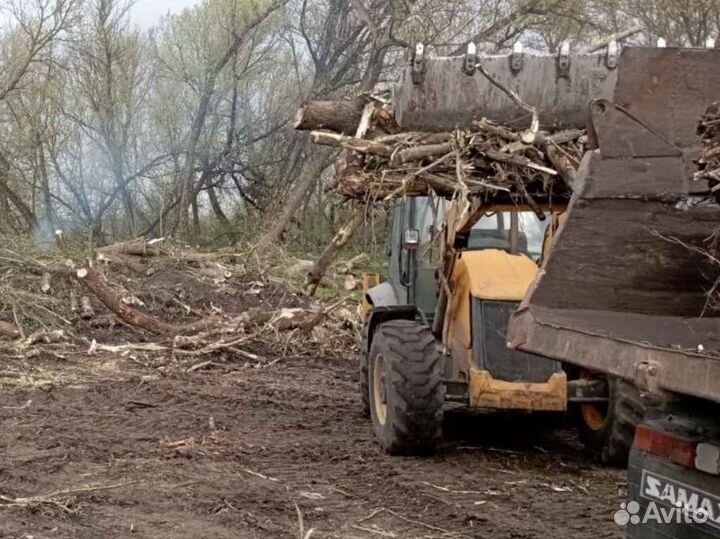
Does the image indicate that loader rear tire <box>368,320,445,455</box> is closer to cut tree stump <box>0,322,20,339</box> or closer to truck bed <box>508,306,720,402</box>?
truck bed <box>508,306,720,402</box>

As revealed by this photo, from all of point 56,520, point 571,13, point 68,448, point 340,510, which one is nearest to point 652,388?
point 340,510

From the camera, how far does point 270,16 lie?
24.2 meters

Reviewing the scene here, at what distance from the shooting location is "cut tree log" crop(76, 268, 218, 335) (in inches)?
504

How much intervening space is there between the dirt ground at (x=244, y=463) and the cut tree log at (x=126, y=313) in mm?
931

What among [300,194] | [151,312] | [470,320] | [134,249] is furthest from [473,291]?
[300,194]

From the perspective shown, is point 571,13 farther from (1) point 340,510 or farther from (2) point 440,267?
(1) point 340,510

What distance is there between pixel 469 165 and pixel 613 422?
1.90 m

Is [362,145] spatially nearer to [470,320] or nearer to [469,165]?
[469,165]

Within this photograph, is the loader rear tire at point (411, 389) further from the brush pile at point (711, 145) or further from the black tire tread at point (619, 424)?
the brush pile at point (711, 145)

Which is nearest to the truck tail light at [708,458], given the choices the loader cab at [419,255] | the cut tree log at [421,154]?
the cut tree log at [421,154]

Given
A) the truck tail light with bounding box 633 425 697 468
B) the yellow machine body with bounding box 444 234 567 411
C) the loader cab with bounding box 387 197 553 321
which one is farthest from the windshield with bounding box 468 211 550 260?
the truck tail light with bounding box 633 425 697 468

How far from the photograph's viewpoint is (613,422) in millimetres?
6930

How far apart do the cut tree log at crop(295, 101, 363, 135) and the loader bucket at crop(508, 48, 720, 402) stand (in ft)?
12.0

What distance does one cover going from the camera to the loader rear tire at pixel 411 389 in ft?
22.6
